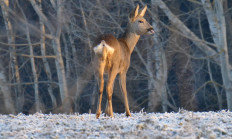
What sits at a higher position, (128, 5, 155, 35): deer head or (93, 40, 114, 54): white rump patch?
(128, 5, 155, 35): deer head

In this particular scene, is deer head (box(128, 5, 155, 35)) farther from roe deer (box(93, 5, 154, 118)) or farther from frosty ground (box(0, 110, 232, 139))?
frosty ground (box(0, 110, 232, 139))

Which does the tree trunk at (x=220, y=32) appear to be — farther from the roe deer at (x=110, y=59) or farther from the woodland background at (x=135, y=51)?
the roe deer at (x=110, y=59)

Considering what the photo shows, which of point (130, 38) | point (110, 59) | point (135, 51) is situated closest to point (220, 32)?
point (135, 51)

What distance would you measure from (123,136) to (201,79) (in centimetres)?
1834

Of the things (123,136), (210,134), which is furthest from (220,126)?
(123,136)

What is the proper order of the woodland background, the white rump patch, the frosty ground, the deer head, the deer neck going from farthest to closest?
the woodland background
the deer head
the deer neck
the white rump patch
the frosty ground

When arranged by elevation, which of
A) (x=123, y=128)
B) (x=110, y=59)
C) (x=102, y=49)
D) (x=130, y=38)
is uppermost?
(x=130, y=38)

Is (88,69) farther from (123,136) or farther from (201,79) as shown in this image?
(123,136)

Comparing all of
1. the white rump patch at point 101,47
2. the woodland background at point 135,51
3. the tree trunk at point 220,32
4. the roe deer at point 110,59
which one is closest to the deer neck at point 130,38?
the roe deer at point 110,59

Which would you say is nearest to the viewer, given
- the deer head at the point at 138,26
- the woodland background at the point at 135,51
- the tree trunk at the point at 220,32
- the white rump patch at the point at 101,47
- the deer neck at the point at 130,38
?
the white rump patch at the point at 101,47

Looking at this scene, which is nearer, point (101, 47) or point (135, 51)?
point (101, 47)

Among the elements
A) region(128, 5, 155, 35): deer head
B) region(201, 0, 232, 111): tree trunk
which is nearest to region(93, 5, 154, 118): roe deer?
region(128, 5, 155, 35): deer head

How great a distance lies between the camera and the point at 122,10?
19.0 meters

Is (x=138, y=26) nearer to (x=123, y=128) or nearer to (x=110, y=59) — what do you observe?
(x=110, y=59)
